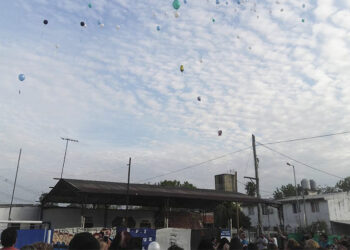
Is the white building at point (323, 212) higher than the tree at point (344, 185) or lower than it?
lower

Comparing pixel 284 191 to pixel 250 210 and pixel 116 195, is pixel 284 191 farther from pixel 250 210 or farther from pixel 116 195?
pixel 116 195

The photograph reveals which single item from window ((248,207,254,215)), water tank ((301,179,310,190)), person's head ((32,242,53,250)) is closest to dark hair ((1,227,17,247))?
person's head ((32,242,53,250))

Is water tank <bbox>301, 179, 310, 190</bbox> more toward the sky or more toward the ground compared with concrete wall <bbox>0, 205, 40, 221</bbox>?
more toward the sky

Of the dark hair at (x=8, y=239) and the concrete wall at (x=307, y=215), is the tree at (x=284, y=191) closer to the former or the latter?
the concrete wall at (x=307, y=215)

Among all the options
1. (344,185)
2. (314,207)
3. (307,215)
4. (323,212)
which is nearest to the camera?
(323,212)

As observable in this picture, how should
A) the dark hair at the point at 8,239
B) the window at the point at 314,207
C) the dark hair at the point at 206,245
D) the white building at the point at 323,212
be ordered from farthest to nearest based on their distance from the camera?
1. the window at the point at 314,207
2. the white building at the point at 323,212
3. the dark hair at the point at 206,245
4. the dark hair at the point at 8,239

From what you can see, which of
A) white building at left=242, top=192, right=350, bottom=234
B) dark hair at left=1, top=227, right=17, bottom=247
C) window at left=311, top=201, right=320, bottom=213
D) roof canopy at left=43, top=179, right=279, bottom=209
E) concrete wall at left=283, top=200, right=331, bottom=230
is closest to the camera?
dark hair at left=1, top=227, right=17, bottom=247

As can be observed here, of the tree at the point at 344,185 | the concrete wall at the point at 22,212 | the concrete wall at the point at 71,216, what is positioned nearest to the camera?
the concrete wall at the point at 71,216

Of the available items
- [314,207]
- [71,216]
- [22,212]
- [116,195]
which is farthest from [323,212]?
[22,212]

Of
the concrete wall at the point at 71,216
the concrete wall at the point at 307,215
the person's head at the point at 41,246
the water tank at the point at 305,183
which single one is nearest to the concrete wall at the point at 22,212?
the concrete wall at the point at 71,216

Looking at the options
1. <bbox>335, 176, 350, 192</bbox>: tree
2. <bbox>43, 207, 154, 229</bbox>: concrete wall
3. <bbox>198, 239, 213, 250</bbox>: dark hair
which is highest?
<bbox>335, 176, 350, 192</bbox>: tree

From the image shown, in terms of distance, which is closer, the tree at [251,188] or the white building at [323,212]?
the white building at [323,212]

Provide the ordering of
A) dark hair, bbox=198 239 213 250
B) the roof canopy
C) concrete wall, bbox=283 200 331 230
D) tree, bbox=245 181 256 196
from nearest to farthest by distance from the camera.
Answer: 1. dark hair, bbox=198 239 213 250
2. the roof canopy
3. concrete wall, bbox=283 200 331 230
4. tree, bbox=245 181 256 196

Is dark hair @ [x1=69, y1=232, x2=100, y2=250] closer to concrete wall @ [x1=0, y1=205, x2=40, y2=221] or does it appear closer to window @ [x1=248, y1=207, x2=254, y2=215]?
concrete wall @ [x1=0, y1=205, x2=40, y2=221]
